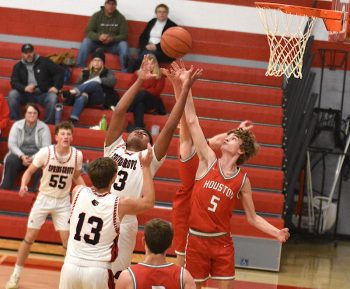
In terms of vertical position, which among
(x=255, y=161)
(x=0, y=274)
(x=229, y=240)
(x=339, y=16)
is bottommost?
(x=0, y=274)

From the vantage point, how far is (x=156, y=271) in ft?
15.7

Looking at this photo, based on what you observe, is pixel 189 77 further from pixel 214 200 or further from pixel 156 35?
pixel 156 35

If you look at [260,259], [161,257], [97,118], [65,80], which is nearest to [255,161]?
[260,259]

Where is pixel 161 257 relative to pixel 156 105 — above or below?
below

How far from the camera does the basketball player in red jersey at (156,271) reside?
15.6 ft

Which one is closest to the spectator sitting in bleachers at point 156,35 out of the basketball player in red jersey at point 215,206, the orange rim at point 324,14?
the orange rim at point 324,14

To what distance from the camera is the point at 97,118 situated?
1187 cm

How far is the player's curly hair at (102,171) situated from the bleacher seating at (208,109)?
15.5 ft

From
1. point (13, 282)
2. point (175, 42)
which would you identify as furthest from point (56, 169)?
point (175, 42)

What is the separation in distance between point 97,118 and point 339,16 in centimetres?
513

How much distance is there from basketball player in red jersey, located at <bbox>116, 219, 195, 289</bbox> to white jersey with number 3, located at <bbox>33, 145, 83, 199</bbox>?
13.1 feet

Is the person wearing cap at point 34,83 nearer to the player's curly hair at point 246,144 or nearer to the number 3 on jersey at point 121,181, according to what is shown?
the player's curly hair at point 246,144

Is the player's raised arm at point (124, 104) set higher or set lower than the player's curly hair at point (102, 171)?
higher

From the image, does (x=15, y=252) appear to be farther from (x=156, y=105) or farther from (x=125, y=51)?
(x=125, y=51)
